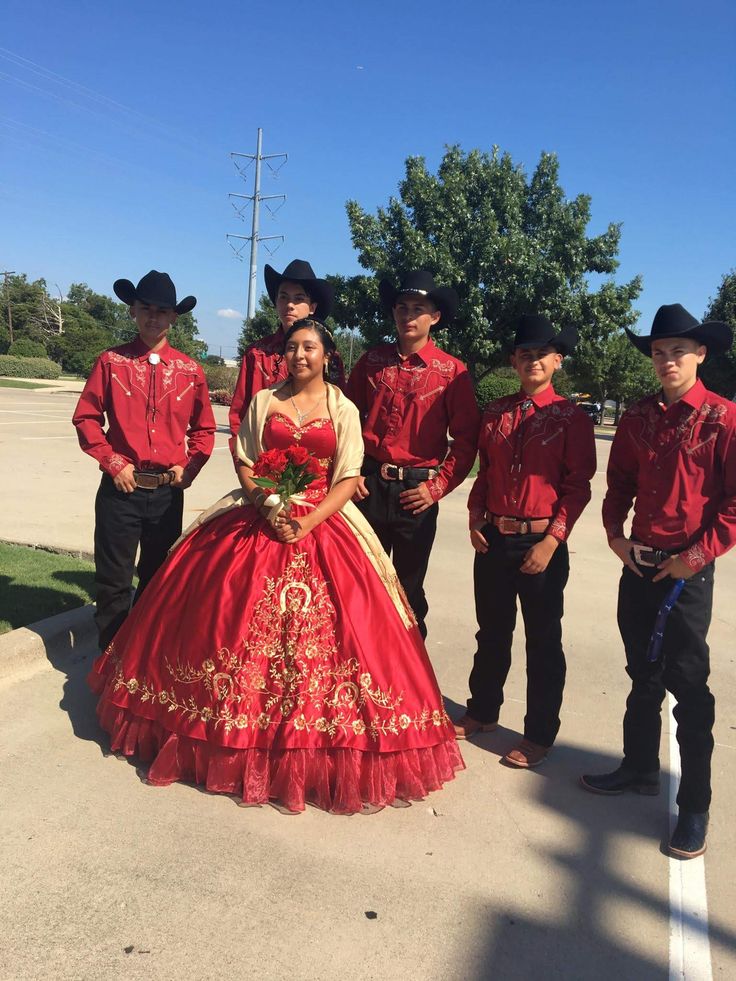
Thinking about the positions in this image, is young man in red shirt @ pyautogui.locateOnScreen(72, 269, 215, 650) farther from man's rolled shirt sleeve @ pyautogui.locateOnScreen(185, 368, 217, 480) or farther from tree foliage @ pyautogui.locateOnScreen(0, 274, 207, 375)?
tree foliage @ pyautogui.locateOnScreen(0, 274, 207, 375)

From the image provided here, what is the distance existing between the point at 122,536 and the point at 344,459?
5.27ft

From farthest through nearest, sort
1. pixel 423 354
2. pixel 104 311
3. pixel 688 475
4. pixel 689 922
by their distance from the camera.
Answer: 1. pixel 104 311
2. pixel 423 354
3. pixel 688 475
4. pixel 689 922

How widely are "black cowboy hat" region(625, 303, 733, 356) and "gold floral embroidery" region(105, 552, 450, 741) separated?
1904 millimetres

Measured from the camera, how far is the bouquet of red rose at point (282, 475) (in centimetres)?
351

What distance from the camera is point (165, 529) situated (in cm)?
467

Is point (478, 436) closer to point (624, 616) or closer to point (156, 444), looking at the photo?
point (624, 616)

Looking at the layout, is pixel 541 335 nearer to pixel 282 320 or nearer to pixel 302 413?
pixel 302 413

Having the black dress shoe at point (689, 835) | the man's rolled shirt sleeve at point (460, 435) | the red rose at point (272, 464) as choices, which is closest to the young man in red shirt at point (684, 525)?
the black dress shoe at point (689, 835)

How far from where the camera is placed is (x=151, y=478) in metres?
4.49

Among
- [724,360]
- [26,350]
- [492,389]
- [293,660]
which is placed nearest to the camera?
[293,660]

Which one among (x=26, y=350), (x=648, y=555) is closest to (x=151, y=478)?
(x=648, y=555)

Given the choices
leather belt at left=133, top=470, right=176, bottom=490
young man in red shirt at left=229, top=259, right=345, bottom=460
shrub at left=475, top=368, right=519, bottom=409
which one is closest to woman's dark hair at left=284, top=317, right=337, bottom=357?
young man in red shirt at left=229, top=259, right=345, bottom=460

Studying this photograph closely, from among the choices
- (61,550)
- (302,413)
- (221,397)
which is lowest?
(61,550)

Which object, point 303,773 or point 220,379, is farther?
point 220,379
